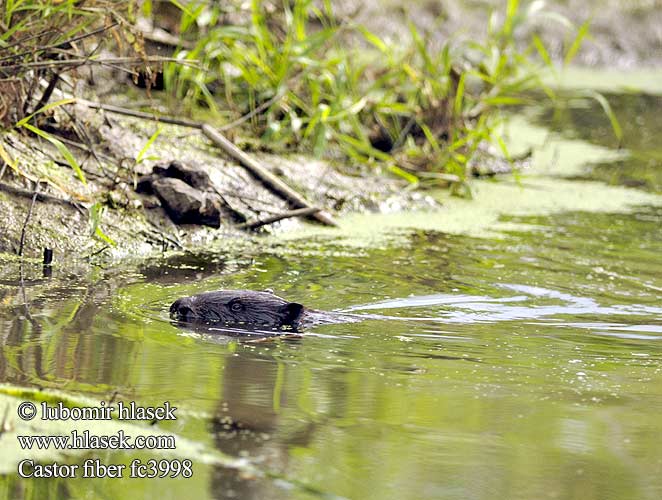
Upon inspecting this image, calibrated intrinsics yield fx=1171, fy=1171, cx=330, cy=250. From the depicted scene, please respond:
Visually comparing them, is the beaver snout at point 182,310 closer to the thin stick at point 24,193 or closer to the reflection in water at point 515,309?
the reflection in water at point 515,309

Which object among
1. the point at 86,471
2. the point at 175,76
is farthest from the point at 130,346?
the point at 175,76

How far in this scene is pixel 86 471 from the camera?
280 centimetres

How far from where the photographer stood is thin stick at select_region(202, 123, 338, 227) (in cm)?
615

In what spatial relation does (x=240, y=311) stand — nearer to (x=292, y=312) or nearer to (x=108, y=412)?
(x=292, y=312)

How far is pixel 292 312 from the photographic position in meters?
4.18

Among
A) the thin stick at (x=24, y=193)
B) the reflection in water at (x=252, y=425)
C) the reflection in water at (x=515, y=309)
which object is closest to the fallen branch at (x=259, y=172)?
the thin stick at (x=24, y=193)

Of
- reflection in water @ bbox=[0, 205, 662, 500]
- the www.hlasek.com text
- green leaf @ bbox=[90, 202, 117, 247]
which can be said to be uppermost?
green leaf @ bbox=[90, 202, 117, 247]

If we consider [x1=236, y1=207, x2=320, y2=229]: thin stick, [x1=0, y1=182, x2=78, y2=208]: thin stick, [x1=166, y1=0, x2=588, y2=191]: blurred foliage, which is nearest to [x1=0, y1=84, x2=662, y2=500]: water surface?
[x1=236, y1=207, x2=320, y2=229]: thin stick

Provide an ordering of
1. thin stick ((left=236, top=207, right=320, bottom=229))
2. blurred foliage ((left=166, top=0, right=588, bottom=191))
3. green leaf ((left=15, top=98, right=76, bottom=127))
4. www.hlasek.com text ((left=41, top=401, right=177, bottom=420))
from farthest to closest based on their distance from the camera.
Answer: blurred foliage ((left=166, top=0, right=588, bottom=191)) < thin stick ((left=236, top=207, right=320, bottom=229)) < green leaf ((left=15, top=98, right=76, bottom=127)) < www.hlasek.com text ((left=41, top=401, right=177, bottom=420))

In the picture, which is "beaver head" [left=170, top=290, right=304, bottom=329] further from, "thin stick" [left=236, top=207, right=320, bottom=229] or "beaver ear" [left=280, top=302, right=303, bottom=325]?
"thin stick" [left=236, top=207, right=320, bottom=229]

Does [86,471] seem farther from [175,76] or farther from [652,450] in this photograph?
[175,76]

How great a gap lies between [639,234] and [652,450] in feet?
11.0

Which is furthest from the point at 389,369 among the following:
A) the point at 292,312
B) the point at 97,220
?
the point at 97,220

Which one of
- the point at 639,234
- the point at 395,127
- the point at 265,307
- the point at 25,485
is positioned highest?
the point at 395,127
